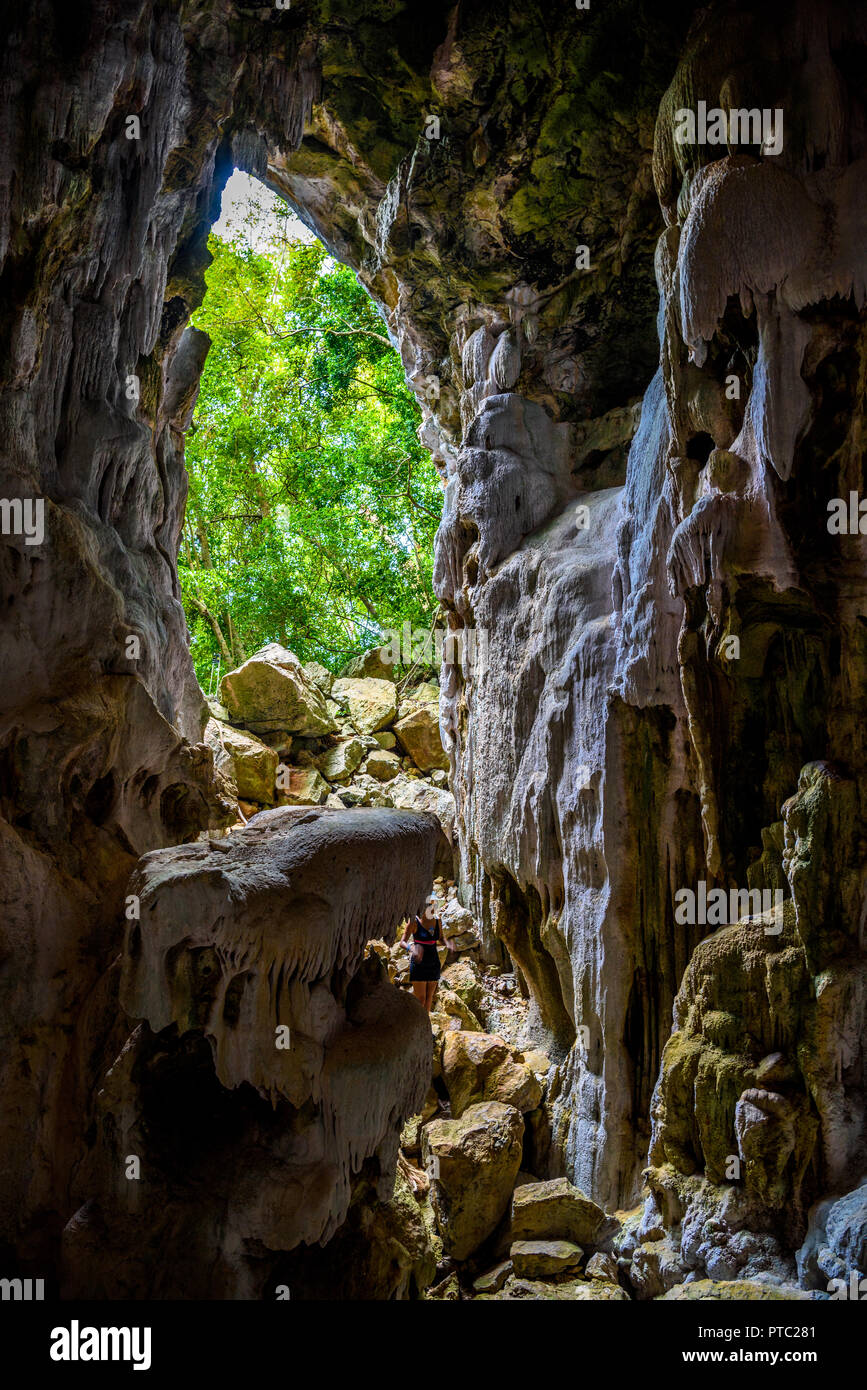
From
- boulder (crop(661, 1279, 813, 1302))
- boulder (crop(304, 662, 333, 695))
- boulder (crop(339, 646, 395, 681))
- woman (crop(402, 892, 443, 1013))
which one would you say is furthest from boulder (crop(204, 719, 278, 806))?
boulder (crop(661, 1279, 813, 1302))

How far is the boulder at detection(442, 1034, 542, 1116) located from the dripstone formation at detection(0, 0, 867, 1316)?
336 millimetres

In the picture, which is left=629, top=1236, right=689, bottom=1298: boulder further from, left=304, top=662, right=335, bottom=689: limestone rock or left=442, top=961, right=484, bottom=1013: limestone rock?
left=304, top=662, right=335, bottom=689: limestone rock

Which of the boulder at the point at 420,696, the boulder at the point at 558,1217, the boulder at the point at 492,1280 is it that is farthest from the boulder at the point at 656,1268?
the boulder at the point at 420,696

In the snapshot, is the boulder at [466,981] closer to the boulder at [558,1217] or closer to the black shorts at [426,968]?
the black shorts at [426,968]

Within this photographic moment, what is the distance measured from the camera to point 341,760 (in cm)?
1117

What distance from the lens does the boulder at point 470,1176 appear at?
5.54 meters

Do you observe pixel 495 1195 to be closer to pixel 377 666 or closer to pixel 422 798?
pixel 422 798

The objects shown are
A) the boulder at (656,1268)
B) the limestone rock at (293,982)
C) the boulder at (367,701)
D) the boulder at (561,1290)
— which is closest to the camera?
the limestone rock at (293,982)

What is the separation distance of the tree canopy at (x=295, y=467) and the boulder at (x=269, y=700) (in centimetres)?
229

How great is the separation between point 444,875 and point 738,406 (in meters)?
6.23

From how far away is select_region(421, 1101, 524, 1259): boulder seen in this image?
218 inches

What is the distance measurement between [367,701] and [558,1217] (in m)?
7.52

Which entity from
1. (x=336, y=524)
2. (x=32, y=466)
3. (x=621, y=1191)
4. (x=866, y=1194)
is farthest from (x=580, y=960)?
(x=336, y=524)

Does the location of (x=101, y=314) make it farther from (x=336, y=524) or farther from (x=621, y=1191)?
(x=336, y=524)
